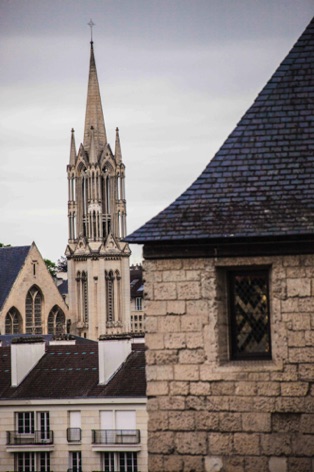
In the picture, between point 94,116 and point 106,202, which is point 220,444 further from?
point 94,116

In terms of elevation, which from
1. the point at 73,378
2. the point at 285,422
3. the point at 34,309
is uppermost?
the point at 34,309

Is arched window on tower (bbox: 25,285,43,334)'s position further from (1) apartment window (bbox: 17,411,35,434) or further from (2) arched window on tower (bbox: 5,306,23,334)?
(1) apartment window (bbox: 17,411,35,434)

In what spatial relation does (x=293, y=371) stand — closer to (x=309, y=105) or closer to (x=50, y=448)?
(x=309, y=105)

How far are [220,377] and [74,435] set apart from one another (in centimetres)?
3004

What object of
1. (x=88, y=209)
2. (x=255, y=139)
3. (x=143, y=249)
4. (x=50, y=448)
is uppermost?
(x=88, y=209)

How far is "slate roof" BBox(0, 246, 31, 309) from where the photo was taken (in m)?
121

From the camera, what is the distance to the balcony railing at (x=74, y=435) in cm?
4412

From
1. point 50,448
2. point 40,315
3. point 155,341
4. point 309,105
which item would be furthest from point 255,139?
point 40,315

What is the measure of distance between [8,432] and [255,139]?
31.2 m

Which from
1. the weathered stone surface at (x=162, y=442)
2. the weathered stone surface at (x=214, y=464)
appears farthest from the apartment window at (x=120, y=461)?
the weathered stone surface at (x=214, y=464)

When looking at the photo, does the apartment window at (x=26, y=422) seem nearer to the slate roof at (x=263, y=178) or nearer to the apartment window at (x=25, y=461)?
the apartment window at (x=25, y=461)

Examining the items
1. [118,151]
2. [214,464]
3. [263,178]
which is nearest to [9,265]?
[118,151]

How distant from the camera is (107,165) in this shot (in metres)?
139

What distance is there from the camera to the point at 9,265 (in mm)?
122438
